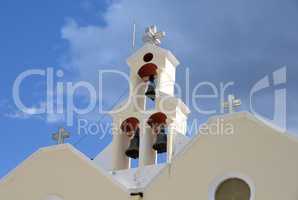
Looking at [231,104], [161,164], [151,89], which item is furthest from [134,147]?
[231,104]

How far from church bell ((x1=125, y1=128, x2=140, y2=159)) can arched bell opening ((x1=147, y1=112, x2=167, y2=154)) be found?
49 cm

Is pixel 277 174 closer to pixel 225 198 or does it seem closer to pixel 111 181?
pixel 225 198

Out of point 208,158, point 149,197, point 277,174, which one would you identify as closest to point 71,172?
point 149,197

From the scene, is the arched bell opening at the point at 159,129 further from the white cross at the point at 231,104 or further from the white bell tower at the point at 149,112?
the white cross at the point at 231,104

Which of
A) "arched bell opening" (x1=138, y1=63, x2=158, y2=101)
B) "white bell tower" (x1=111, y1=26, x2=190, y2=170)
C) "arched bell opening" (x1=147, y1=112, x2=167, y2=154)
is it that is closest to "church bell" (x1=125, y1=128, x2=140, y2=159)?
"white bell tower" (x1=111, y1=26, x2=190, y2=170)

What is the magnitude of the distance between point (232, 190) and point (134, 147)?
4.71 metres

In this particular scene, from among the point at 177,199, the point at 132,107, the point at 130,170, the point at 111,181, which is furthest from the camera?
the point at 132,107

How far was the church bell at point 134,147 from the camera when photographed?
17.6 m

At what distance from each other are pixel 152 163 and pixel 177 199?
3.54 meters

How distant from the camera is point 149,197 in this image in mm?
14227

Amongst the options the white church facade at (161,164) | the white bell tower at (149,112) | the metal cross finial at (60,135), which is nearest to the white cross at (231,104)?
the white church facade at (161,164)

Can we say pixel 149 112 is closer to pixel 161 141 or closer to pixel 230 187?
pixel 161 141

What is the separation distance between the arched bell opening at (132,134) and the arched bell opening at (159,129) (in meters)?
0.45

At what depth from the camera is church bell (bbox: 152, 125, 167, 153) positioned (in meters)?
17.2
